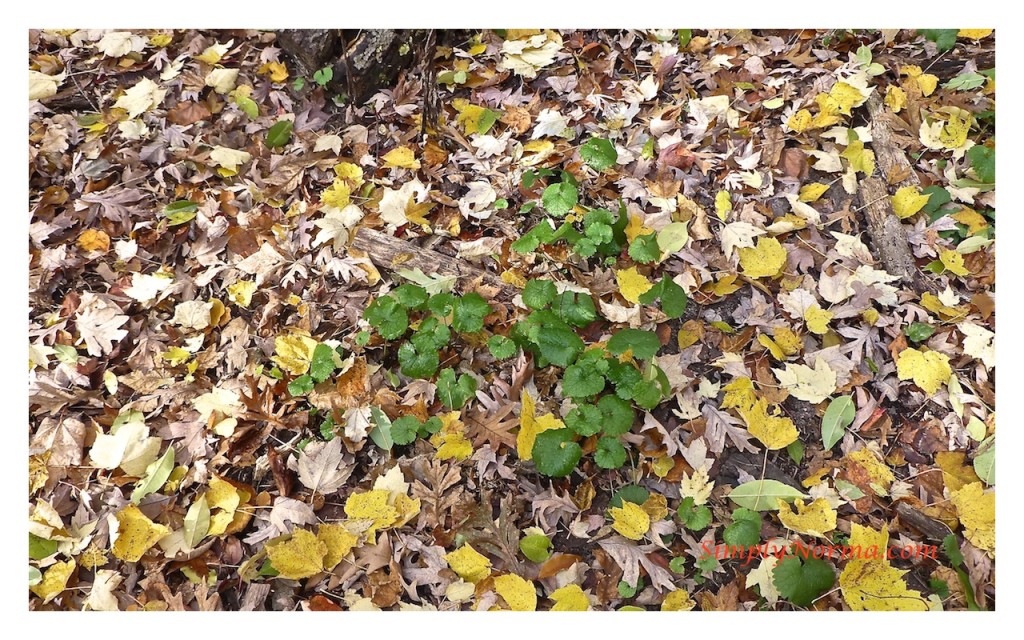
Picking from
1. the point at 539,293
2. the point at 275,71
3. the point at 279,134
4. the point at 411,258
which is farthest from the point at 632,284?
the point at 275,71

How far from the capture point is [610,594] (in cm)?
212

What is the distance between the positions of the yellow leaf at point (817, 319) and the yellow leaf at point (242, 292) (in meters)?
2.27

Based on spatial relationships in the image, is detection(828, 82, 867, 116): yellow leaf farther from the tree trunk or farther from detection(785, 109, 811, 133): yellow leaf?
the tree trunk

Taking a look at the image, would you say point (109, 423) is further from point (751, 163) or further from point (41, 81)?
point (751, 163)

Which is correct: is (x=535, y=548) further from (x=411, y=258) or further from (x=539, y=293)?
(x=411, y=258)

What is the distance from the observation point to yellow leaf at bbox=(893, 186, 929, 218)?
2.53 m

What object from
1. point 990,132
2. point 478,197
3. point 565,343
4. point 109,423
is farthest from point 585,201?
point 109,423

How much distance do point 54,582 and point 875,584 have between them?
2937mm

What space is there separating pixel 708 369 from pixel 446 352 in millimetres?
1041

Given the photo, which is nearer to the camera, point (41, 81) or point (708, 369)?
point (708, 369)

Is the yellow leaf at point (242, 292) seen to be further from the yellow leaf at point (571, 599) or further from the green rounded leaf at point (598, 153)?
the yellow leaf at point (571, 599)

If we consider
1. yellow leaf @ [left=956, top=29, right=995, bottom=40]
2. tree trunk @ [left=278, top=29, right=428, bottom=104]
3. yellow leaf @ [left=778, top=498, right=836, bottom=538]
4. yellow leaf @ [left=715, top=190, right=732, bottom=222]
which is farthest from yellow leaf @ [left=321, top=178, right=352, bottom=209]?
yellow leaf @ [left=956, top=29, right=995, bottom=40]

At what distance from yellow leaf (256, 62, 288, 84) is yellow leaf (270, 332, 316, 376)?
1.30 m

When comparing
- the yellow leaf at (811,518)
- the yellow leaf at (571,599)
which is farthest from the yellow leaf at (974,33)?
the yellow leaf at (571,599)
